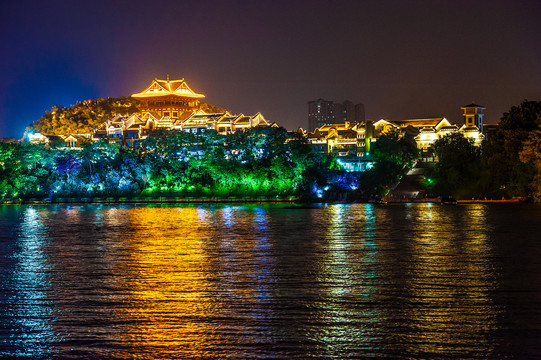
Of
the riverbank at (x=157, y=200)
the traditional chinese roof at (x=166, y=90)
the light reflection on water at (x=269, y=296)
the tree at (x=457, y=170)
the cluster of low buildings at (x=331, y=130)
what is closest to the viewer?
the light reflection on water at (x=269, y=296)

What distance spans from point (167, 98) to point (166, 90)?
2.75ft

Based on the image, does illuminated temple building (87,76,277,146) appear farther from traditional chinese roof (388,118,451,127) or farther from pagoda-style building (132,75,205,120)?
traditional chinese roof (388,118,451,127)

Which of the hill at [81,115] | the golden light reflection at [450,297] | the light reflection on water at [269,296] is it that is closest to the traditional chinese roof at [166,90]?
the hill at [81,115]

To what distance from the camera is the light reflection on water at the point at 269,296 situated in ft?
22.1

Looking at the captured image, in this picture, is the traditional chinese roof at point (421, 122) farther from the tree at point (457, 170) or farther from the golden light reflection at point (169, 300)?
the golden light reflection at point (169, 300)

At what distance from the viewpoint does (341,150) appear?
166ft

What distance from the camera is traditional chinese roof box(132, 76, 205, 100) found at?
6600cm

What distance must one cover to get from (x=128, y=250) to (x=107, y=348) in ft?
29.2

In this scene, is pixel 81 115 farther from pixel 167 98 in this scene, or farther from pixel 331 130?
pixel 331 130

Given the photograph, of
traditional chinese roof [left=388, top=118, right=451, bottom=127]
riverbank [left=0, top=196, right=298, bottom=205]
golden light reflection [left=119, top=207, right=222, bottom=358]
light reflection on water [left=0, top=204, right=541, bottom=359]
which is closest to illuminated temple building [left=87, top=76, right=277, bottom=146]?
riverbank [left=0, top=196, right=298, bottom=205]

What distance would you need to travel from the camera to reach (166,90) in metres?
66.4

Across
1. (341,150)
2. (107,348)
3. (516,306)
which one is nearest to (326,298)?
(516,306)

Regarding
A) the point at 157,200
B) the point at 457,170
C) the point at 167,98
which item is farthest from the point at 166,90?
the point at 457,170

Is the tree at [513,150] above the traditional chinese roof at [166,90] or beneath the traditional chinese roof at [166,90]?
beneath
